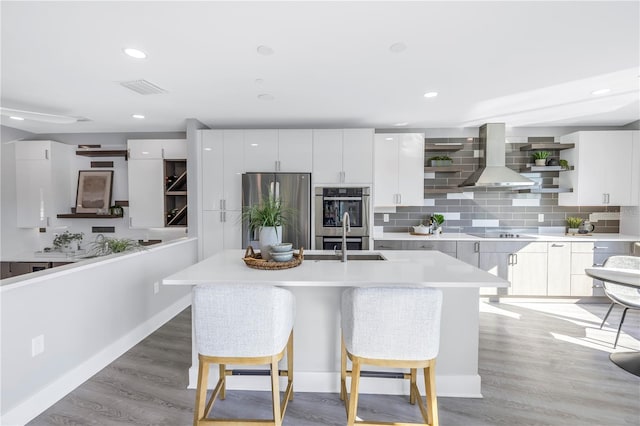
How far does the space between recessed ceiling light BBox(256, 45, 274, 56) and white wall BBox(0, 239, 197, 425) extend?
205 centimetres

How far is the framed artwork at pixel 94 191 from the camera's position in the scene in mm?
4656

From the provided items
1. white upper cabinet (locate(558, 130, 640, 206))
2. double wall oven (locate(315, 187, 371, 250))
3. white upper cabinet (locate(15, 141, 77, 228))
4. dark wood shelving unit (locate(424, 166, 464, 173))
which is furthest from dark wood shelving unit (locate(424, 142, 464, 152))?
white upper cabinet (locate(15, 141, 77, 228))

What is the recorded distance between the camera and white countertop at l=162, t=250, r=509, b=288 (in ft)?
5.63

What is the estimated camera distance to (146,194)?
450cm

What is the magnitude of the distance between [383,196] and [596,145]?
2.92 meters

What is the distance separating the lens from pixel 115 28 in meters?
1.94

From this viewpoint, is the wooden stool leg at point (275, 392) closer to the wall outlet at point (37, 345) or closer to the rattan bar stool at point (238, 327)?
the rattan bar stool at point (238, 327)

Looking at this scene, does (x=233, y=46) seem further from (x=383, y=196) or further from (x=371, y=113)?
(x=383, y=196)

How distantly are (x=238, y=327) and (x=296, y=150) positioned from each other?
3000mm

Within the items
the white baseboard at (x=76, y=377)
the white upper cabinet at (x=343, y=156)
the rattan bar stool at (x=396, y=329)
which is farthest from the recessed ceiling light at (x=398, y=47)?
the white baseboard at (x=76, y=377)

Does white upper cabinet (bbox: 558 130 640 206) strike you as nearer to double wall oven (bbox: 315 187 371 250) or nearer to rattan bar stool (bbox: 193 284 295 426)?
double wall oven (bbox: 315 187 371 250)

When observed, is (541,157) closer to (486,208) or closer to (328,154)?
(486,208)

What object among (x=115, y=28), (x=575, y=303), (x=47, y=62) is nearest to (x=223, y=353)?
(x=115, y=28)

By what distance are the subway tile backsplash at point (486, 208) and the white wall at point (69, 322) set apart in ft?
10.8
